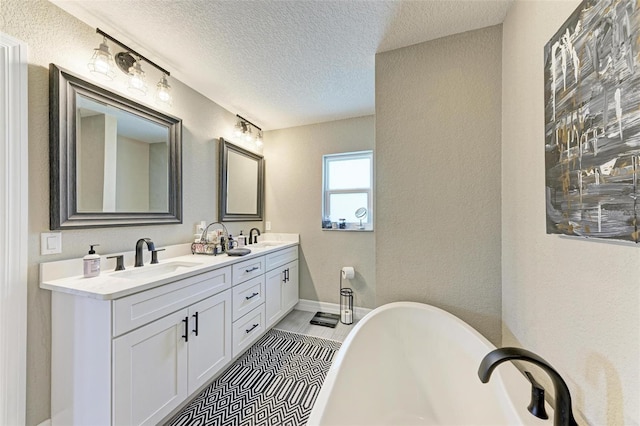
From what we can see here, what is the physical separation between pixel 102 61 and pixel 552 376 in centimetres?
252

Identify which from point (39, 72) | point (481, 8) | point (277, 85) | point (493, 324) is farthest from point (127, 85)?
point (493, 324)

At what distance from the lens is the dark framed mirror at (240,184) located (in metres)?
2.49

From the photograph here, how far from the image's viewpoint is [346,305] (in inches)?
110

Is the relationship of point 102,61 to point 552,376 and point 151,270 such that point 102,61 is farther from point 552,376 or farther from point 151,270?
point 552,376

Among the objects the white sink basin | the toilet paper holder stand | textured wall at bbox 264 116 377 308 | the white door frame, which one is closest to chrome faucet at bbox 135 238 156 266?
the white sink basin

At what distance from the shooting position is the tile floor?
2411 millimetres

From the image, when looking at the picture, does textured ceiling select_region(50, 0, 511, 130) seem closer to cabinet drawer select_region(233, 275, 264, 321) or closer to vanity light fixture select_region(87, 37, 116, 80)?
vanity light fixture select_region(87, 37, 116, 80)

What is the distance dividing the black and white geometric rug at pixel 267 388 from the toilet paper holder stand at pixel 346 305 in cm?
42

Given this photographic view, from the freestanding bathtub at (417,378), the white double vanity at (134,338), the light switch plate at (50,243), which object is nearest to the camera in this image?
the freestanding bathtub at (417,378)

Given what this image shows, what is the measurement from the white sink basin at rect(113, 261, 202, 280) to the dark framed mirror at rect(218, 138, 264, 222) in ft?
2.55

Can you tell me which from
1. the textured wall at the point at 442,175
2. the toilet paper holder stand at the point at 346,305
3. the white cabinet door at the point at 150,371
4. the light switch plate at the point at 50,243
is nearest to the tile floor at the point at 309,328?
the toilet paper holder stand at the point at 346,305

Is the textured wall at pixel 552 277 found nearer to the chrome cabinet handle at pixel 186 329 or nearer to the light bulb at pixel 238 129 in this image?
the chrome cabinet handle at pixel 186 329

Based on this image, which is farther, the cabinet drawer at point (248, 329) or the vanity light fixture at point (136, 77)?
the cabinet drawer at point (248, 329)

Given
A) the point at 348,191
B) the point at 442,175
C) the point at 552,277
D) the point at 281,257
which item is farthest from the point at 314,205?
the point at 552,277
